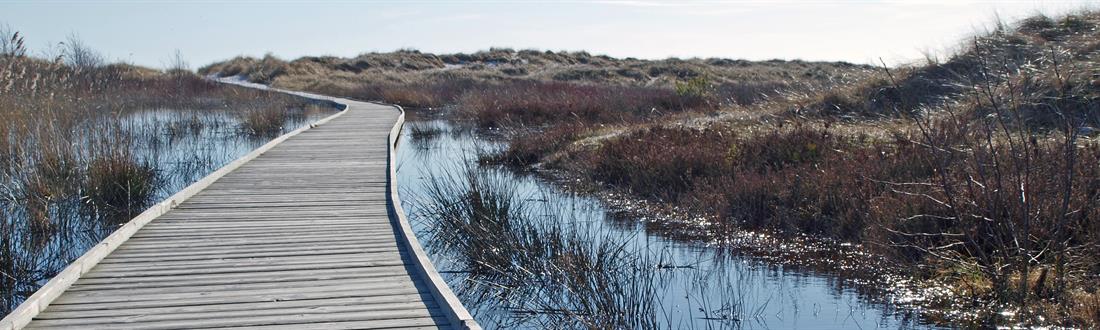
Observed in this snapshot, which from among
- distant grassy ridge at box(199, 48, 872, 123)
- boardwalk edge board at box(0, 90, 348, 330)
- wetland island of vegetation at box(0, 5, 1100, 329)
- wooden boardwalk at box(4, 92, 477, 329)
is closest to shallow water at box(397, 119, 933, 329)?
wetland island of vegetation at box(0, 5, 1100, 329)

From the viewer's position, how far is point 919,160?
8.36 m

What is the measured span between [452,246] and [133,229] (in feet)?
7.56

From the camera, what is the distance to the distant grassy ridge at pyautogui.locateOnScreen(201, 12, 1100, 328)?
5.84m

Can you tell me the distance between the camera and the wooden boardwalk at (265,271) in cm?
459

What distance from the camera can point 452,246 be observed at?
7598mm

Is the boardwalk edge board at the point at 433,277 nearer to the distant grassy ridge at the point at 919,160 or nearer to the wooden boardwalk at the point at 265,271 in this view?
the wooden boardwalk at the point at 265,271

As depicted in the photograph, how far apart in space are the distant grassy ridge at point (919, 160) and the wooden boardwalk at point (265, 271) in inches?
118

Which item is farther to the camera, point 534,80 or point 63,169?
point 534,80

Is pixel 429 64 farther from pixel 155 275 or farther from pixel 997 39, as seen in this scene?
pixel 155 275

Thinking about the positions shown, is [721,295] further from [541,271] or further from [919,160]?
[919,160]

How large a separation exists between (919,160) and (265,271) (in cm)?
559

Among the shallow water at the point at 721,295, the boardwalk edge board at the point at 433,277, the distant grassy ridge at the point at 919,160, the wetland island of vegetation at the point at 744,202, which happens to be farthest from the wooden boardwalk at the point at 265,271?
the distant grassy ridge at the point at 919,160

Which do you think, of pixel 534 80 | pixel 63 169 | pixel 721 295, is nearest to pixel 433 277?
pixel 721 295

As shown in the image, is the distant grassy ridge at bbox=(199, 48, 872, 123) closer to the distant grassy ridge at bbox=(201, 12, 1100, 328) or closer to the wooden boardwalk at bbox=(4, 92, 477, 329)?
the distant grassy ridge at bbox=(201, 12, 1100, 328)
